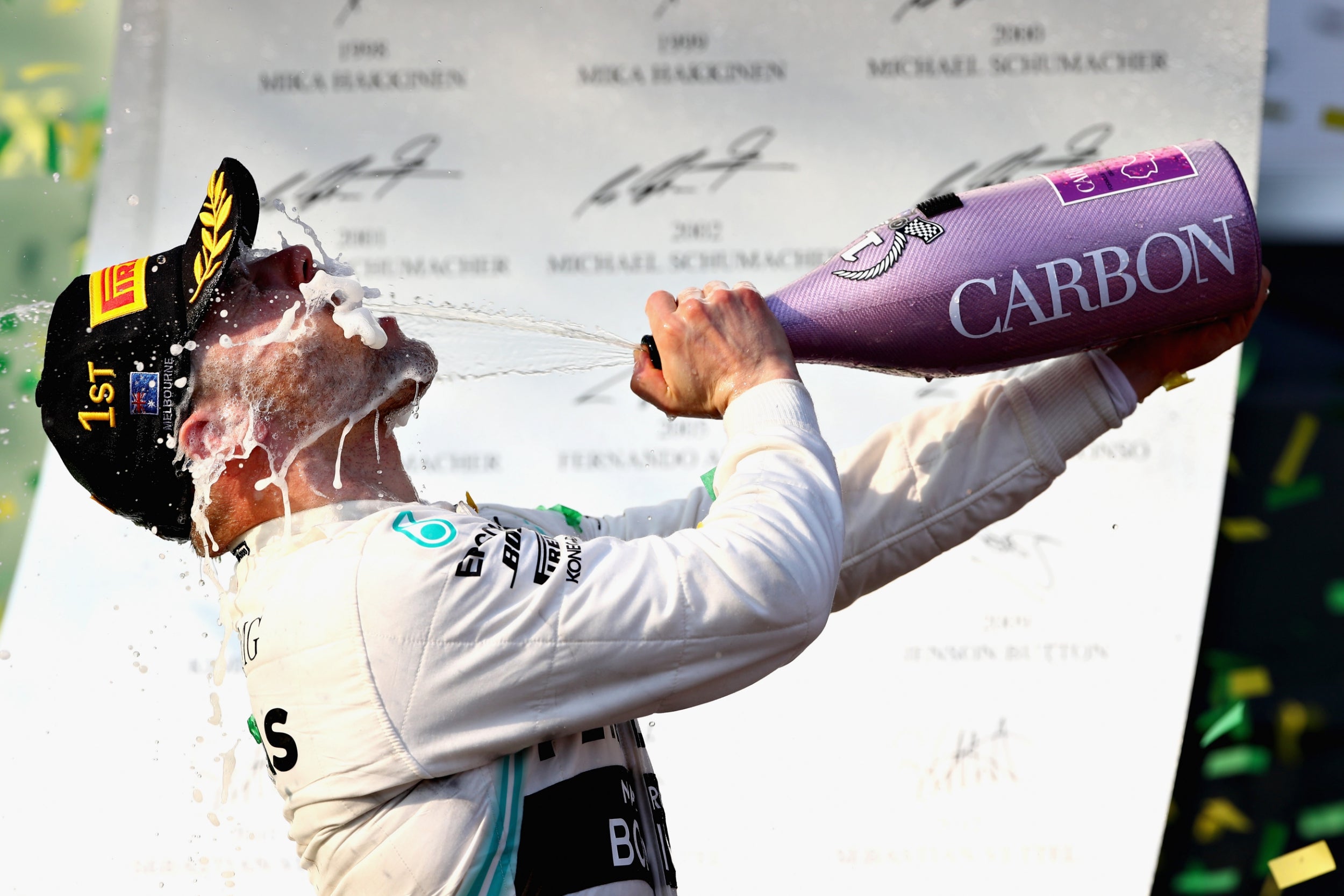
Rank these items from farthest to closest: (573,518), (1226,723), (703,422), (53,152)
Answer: (53,152), (703,422), (1226,723), (573,518)

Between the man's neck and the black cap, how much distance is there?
5cm

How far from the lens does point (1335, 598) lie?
7.43 ft

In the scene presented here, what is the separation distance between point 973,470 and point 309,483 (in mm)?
703

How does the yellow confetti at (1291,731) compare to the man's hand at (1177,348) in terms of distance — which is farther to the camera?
the yellow confetti at (1291,731)

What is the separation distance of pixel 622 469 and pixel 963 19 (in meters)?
1.07

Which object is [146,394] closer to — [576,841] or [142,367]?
[142,367]

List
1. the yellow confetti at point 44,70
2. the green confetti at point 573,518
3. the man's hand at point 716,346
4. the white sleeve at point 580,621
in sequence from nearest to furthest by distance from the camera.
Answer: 1. the white sleeve at point 580,621
2. the man's hand at point 716,346
3. the green confetti at point 573,518
4. the yellow confetti at point 44,70

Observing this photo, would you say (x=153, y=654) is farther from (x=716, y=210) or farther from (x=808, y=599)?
(x=808, y=599)

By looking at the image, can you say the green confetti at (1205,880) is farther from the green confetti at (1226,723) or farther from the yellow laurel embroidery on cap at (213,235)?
the yellow laurel embroidery on cap at (213,235)

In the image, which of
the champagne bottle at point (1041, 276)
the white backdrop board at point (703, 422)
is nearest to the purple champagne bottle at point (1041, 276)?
the champagne bottle at point (1041, 276)

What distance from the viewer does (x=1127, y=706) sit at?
2162 mm

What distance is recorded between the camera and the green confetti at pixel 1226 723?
2.22 metres

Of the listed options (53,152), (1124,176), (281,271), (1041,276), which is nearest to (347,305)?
(281,271)

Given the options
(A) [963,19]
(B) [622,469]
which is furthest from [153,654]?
(A) [963,19]
